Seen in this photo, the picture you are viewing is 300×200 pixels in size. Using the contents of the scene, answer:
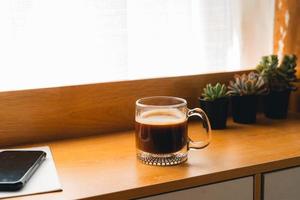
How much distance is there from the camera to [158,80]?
4.13ft

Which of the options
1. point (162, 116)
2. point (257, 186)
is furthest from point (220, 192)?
point (162, 116)

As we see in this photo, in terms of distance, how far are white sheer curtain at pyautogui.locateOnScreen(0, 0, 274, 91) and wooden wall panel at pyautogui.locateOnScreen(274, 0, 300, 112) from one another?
0.09 feet

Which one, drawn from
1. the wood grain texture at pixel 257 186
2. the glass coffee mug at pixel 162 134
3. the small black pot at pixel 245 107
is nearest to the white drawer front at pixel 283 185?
the wood grain texture at pixel 257 186

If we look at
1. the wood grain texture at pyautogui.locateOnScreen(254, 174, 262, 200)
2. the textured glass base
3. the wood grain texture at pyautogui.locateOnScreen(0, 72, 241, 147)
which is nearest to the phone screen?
the wood grain texture at pyautogui.locateOnScreen(0, 72, 241, 147)

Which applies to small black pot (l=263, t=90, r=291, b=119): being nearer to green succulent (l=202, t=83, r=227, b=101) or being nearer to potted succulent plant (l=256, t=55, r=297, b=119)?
potted succulent plant (l=256, t=55, r=297, b=119)

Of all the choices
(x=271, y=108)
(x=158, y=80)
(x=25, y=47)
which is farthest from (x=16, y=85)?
(x=271, y=108)

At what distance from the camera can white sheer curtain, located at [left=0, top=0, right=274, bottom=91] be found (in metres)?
1.11

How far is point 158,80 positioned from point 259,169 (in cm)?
44

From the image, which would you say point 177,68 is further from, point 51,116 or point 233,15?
point 51,116

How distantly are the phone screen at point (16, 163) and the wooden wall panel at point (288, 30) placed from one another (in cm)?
87

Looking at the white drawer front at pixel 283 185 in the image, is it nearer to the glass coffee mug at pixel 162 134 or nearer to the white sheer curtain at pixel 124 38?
the glass coffee mug at pixel 162 134

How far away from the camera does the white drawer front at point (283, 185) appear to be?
3.13 ft

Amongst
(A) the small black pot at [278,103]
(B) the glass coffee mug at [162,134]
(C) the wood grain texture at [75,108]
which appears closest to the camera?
(B) the glass coffee mug at [162,134]

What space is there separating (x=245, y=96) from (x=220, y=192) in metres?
0.44
